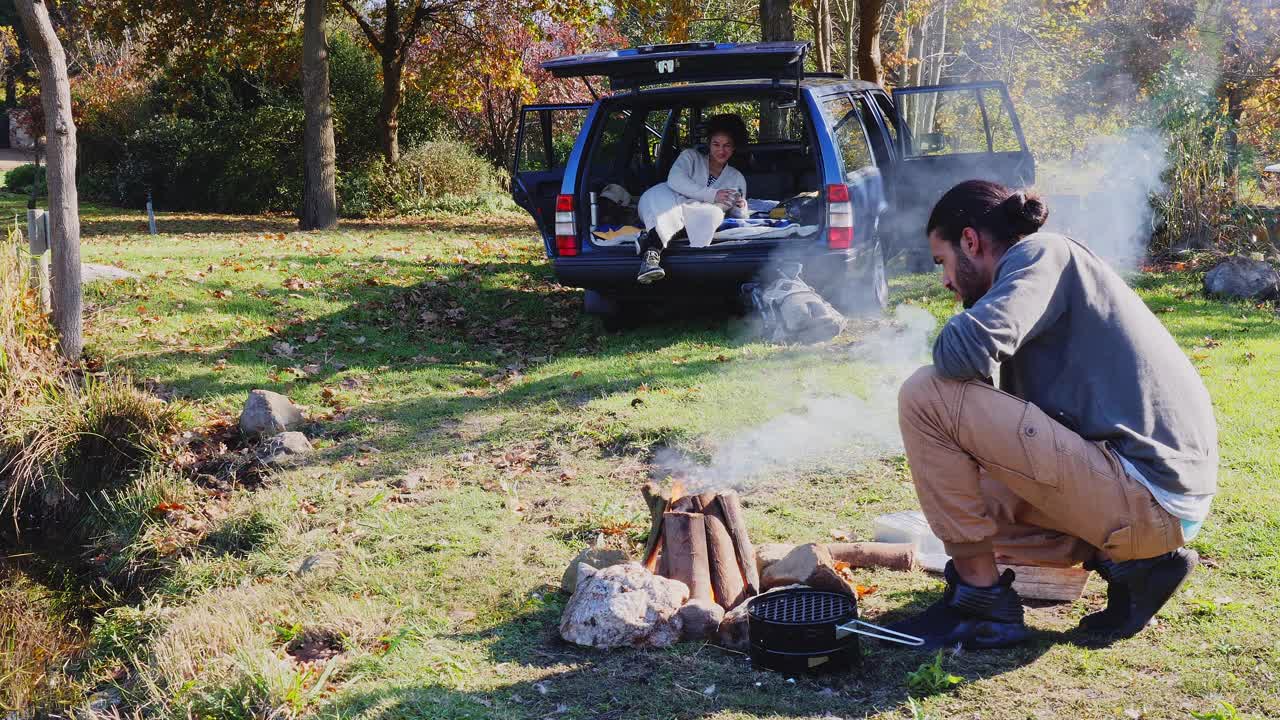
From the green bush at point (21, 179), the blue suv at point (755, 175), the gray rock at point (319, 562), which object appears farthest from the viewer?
the green bush at point (21, 179)

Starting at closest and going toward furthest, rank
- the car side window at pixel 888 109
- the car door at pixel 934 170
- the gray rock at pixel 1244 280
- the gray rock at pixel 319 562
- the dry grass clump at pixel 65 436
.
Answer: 1. the gray rock at pixel 319 562
2. the dry grass clump at pixel 65 436
3. the gray rock at pixel 1244 280
4. the car door at pixel 934 170
5. the car side window at pixel 888 109

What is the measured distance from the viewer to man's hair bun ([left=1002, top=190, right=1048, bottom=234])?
3287 mm

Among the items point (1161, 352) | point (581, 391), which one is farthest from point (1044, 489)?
point (581, 391)

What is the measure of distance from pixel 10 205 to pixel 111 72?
13.7 feet

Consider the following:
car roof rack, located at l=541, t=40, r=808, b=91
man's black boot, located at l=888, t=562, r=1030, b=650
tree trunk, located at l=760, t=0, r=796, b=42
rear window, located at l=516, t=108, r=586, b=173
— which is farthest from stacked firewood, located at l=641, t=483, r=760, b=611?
rear window, located at l=516, t=108, r=586, b=173

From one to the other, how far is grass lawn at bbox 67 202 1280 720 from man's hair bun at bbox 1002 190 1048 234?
1.31 metres

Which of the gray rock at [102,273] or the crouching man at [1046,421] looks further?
the gray rock at [102,273]

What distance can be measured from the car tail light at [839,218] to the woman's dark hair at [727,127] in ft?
3.77

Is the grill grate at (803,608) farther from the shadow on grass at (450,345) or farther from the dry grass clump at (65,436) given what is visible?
the dry grass clump at (65,436)

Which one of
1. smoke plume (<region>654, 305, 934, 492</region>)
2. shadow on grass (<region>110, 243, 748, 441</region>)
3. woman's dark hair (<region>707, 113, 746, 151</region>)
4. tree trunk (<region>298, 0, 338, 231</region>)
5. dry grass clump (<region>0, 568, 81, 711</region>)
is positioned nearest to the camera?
dry grass clump (<region>0, 568, 81, 711</region>)

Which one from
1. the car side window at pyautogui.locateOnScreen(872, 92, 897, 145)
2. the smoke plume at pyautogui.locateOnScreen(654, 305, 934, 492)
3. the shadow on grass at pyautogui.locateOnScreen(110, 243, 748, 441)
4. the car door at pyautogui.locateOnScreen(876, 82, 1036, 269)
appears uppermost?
the car side window at pyautogui.locateOnScreen(872, 92, 897, 145)

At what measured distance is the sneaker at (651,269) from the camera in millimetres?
7578

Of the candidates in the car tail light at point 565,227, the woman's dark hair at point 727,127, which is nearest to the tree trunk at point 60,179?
the car tail light at point 565,227

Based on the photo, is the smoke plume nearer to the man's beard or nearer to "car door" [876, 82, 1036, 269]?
the man's beard
